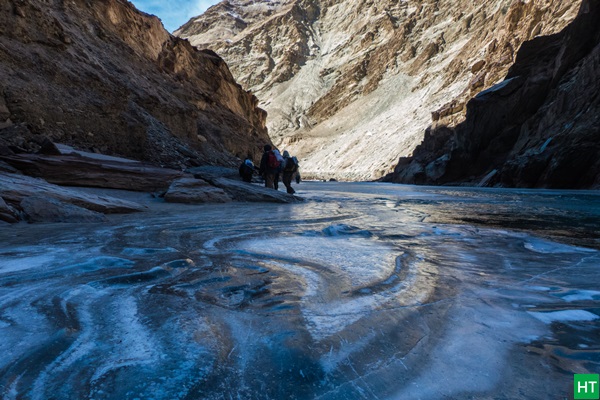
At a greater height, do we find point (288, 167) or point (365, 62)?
point (365, 62)

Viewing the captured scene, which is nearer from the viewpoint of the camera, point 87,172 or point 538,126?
point 87,172

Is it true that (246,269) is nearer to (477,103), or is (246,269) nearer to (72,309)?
(72,309)

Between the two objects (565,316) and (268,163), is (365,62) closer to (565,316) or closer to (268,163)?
(268,163)

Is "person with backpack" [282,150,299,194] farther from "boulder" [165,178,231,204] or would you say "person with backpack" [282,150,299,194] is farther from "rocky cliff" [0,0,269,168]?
"rocky cliff" [0,0,269,168]

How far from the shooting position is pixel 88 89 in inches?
434

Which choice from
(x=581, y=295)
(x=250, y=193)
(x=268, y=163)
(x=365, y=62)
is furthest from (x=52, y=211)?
(x=365, y=62)

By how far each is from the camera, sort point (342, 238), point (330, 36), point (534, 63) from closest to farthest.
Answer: point (342, 238) → point (534, 63) → point (330, 36)

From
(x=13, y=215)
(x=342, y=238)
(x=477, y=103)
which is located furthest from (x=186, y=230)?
(x=477, y=103)

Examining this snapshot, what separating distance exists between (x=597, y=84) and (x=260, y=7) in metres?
145

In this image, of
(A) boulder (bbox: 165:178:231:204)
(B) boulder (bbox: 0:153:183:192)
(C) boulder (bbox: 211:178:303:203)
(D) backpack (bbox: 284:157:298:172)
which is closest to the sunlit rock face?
(D) backpack (bbox: 284:157:298:172)

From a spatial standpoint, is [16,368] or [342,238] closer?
[16,368]

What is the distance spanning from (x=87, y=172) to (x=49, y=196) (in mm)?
2462

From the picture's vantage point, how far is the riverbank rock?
3482 millimetres

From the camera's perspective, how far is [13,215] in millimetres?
3219
